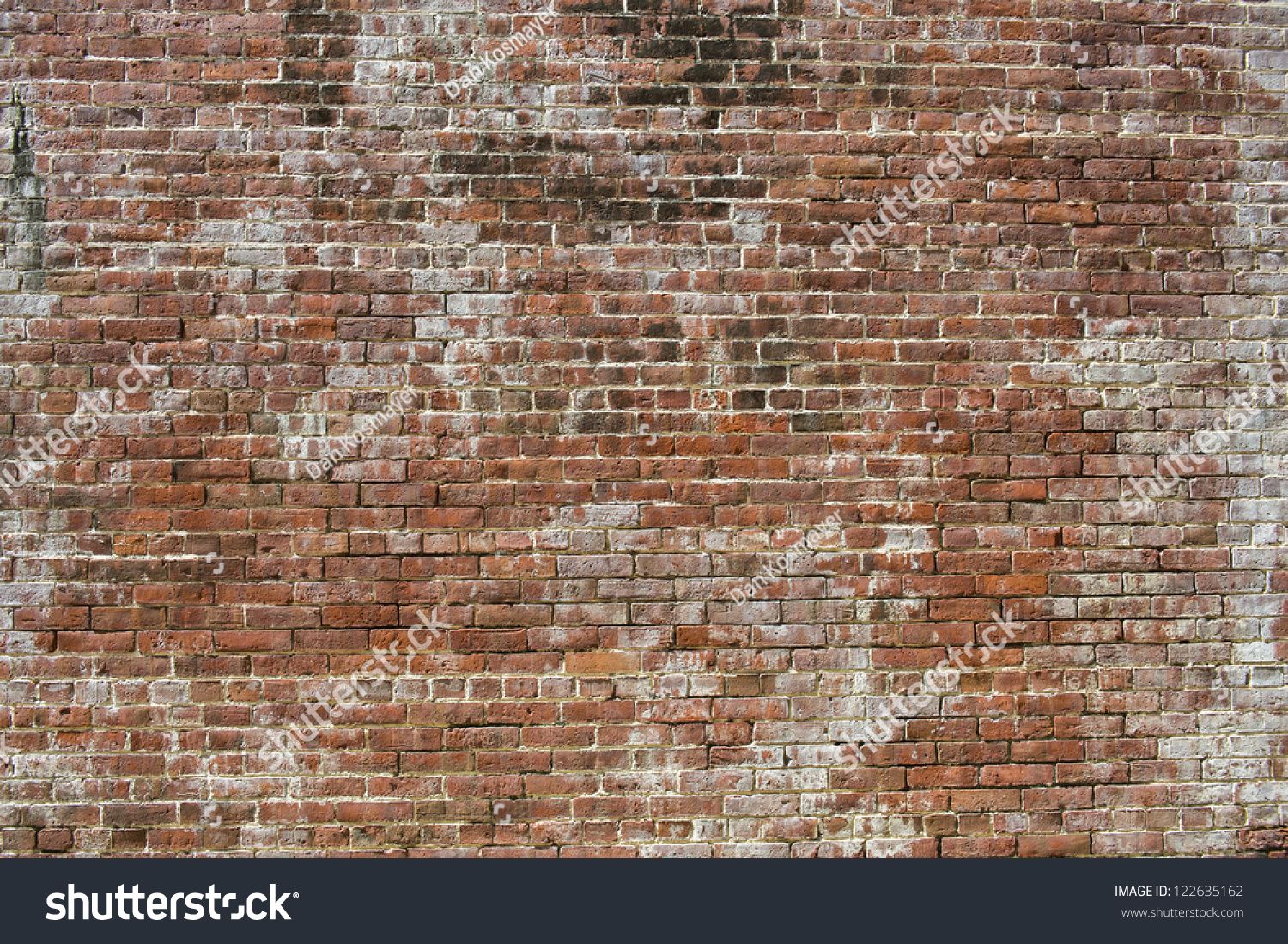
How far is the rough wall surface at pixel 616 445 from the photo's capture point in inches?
122

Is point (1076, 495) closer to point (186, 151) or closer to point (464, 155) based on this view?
point (464, 155)

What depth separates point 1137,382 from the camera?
3293 millimetres

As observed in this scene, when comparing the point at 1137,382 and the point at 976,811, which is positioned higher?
the point at 1137,382

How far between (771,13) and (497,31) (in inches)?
44.4

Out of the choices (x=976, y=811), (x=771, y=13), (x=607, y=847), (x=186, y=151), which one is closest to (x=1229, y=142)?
(x=771, y=13)

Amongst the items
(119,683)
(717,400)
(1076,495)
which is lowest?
(119,683)

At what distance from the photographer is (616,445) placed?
3.17 meters

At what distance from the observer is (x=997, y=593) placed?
3.21 meters

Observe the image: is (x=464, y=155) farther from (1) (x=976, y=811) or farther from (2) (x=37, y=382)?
(1) (x=976, y=811)

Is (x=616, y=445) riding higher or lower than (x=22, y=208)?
lower

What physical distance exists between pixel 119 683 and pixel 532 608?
63.9 inches

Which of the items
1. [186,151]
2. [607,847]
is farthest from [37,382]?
[607,847]

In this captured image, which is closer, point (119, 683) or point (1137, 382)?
point (119, 683)

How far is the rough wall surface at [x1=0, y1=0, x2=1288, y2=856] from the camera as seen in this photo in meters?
3.10
